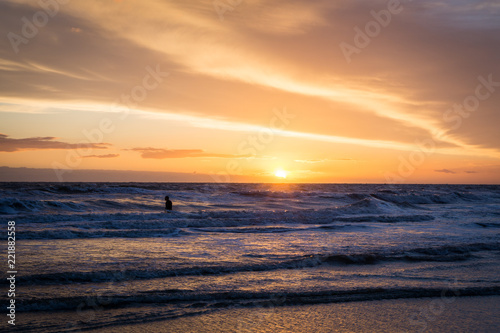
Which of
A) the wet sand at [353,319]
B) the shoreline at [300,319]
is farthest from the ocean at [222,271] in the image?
the wet sand at [353,319]

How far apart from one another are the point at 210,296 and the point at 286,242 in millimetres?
8155

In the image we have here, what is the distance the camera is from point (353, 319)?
722 cm

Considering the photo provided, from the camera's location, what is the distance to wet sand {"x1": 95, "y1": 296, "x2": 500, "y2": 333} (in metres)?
6.68

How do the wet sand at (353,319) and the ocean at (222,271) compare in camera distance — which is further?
the ocean at (222,271)

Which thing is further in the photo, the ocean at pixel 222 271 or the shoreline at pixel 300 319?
the ocean at pixel 222 271

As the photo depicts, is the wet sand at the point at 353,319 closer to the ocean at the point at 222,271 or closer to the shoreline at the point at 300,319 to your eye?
the shoreline at the point at 300,319

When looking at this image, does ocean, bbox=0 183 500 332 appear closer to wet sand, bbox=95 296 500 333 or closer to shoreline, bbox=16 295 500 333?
shoreline, bbox=16 295 500 333

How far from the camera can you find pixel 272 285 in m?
9.09

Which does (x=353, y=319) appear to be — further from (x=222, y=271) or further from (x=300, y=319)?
(x=222, y=271)

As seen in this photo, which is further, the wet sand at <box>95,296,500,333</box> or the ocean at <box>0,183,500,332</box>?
the ocean at <box>0,183,500,332</box>

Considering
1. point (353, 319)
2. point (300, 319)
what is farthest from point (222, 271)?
point (353, 319)

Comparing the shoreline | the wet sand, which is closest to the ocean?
the shoreline

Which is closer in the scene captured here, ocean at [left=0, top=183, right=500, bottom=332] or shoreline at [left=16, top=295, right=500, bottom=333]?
shoreline at [left=16, top=295, right=500, bottom=333]

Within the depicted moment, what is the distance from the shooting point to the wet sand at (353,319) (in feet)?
21.9
